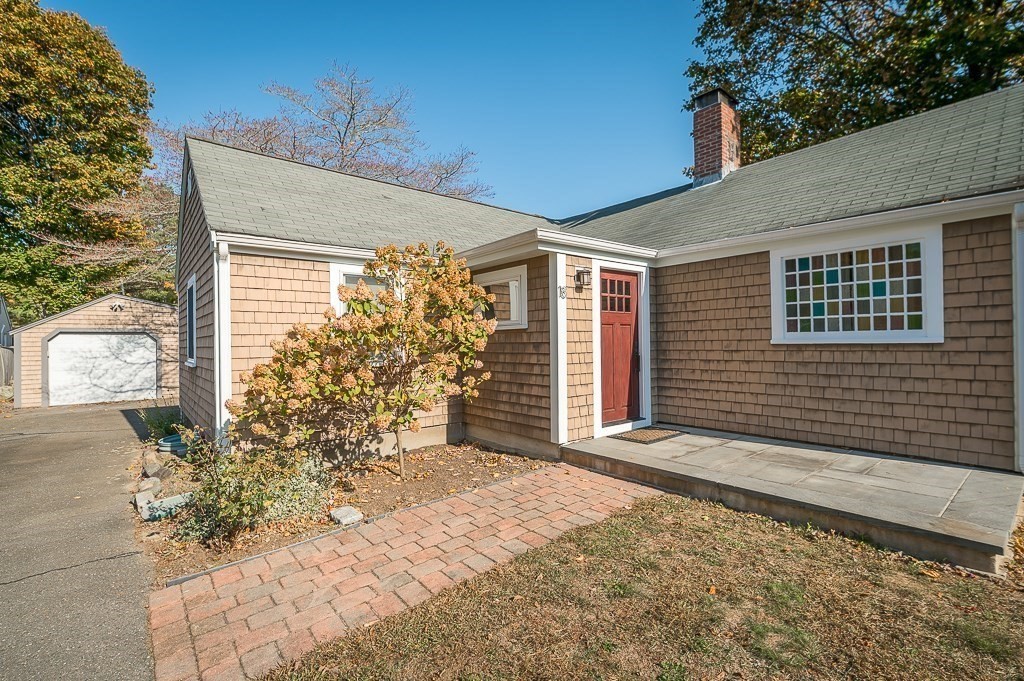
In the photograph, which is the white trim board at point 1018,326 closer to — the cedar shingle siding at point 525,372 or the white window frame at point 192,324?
the cedar shingle siding at point 525,372

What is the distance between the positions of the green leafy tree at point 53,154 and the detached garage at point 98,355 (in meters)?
4.09

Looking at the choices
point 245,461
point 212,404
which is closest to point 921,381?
point 245,461

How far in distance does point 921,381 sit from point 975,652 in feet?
11.9

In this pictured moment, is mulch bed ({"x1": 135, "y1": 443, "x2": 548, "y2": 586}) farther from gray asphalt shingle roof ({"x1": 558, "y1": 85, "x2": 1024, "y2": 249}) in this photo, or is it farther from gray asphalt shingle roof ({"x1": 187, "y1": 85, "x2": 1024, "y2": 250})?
gray asphalt shingle roof ({"x1": 558, "y1": 85, "x2": 1024, "y2": 249})

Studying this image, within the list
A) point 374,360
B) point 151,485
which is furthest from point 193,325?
point 374,360

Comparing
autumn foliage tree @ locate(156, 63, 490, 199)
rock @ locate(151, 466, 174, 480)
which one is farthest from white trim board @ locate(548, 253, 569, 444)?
autumn foliage tree @ locate(156, 63, 490, 199)

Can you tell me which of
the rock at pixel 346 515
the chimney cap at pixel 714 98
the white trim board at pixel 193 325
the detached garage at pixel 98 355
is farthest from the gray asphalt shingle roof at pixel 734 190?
the detached garage at pixel 98 355

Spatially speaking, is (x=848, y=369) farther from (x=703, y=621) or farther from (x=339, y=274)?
(x=339, y=274)

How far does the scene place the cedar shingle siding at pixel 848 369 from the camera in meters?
4.66

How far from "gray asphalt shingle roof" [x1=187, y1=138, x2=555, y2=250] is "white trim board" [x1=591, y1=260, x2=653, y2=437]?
2876mm

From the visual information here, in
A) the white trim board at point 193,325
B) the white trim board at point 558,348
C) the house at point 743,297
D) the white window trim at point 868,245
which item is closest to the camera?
the house at point 743,297

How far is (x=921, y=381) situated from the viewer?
5059 millimetres

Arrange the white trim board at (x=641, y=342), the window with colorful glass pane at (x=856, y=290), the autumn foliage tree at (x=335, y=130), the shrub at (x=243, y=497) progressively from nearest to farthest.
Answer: the shrub at (x=243, y=497) < the window with colorful glass pane at (x=856, y=290) < the white trim board at (x=641, y=342) < the autumn foliage tree at (x=335, y=130)

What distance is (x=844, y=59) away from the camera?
14.1 metres
